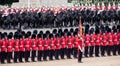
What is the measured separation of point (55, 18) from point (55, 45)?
10.1 m

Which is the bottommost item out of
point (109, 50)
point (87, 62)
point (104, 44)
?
point (87, 62)

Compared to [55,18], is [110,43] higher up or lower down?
lower down

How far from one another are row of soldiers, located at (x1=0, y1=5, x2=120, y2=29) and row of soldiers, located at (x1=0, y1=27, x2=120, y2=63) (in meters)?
8.85

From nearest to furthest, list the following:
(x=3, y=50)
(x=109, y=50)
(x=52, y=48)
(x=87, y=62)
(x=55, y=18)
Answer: (x=3, y=50), (x=87, y=62), (x=52, y=48), (x=109, y=50), (x=55, y=18)

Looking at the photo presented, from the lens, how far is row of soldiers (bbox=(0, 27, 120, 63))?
20.6 meters

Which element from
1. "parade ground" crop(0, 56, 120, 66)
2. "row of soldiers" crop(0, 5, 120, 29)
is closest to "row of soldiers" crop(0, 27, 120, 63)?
"parade ground" crop(0, 56, 120, 66)

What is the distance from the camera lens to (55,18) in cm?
3116

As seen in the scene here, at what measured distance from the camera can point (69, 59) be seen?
21688 millimetres

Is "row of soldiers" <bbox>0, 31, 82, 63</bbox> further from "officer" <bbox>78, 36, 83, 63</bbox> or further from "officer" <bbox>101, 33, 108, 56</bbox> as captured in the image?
"officer" <bbox>101, 33, 108, 56</bbox>

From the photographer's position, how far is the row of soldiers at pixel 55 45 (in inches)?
811

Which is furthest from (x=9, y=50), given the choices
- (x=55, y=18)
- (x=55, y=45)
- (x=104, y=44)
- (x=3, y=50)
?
(x=55, y=18)

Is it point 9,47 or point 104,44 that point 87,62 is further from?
point 9,47

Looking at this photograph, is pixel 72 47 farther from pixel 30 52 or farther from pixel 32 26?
pixel 32 26

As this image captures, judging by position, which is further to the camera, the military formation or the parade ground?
the military formation
